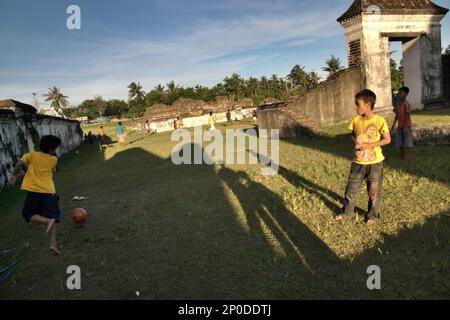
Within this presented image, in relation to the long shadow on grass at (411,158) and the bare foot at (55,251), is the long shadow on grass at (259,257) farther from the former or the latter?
the long shadow on grass at (411,158)

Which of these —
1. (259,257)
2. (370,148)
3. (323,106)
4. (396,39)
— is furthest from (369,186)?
(396,39)

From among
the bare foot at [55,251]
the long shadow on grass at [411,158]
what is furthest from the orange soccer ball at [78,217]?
the long shadow on grass at [411,158]

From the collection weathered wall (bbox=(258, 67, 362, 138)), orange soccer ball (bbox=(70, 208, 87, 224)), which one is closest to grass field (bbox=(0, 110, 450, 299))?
orange soccer ball (bbox=(70, 208, 87, 224))

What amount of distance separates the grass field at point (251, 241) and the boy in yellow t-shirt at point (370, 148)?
37 cm

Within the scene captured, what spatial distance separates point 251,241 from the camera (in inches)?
190

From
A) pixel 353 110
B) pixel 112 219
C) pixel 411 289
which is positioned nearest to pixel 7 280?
pixel 112 219

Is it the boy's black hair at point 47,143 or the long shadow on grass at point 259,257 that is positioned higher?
the boy's black hair at point 47,143

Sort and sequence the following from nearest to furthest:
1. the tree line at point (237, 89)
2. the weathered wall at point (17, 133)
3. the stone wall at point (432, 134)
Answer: the stone wall at point (432, 134), the weathered wall at point (17, 133), the tree line at point (237, 89)

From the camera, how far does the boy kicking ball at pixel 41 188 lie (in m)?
5.14

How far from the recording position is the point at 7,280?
4.41 metres

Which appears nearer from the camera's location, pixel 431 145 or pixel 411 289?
pixel 411 289

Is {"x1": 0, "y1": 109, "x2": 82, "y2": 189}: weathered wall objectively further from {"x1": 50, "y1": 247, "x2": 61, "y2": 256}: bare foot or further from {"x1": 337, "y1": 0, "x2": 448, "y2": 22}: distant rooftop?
{"x1": 337, "y1": 0, "x2": 448, "y2": 22}: distant rooftop
